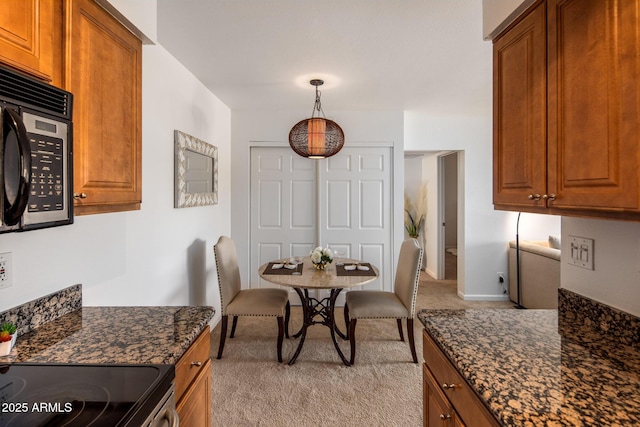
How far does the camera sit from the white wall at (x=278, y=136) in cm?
422

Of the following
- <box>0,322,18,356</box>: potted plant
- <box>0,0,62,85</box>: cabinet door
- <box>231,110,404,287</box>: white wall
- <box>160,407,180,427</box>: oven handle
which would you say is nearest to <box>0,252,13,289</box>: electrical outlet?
<box>0,322,18,356</box>: potted plant

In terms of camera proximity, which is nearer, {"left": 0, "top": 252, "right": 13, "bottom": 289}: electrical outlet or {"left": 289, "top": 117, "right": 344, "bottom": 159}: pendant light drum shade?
{"left": 0, "top": 252, "right": 13, "bottom": 289}: electrical outlet

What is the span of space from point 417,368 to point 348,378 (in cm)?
59

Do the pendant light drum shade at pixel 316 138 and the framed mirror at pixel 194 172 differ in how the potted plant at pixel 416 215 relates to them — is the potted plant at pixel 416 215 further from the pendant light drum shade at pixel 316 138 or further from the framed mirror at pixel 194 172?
the framed mirror at pixel 194 172

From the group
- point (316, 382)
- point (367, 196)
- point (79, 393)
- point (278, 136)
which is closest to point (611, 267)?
point (79, 393)

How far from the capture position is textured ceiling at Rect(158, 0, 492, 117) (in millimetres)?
1969

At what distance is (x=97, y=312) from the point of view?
1489 millimetres

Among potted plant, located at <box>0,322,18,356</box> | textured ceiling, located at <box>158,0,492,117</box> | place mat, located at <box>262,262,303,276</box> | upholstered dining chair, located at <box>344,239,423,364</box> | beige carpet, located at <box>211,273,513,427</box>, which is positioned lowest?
beige carpet, located at <box>211,273,513,427</box>

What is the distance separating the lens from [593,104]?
0.96 m

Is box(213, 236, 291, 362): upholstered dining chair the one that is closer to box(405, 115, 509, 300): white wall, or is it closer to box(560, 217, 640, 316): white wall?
box(560, 217, 640, 316): white wall

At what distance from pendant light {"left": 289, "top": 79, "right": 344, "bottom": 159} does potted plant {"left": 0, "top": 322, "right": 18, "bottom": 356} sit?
2.43m

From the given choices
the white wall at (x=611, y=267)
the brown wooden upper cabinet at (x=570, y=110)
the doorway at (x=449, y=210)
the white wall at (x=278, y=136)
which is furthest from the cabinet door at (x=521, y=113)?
the doorway at (x=449, y=210)

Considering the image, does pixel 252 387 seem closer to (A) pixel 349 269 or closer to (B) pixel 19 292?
(A) pixel 349 269

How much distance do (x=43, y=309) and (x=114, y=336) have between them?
37 centimetres
